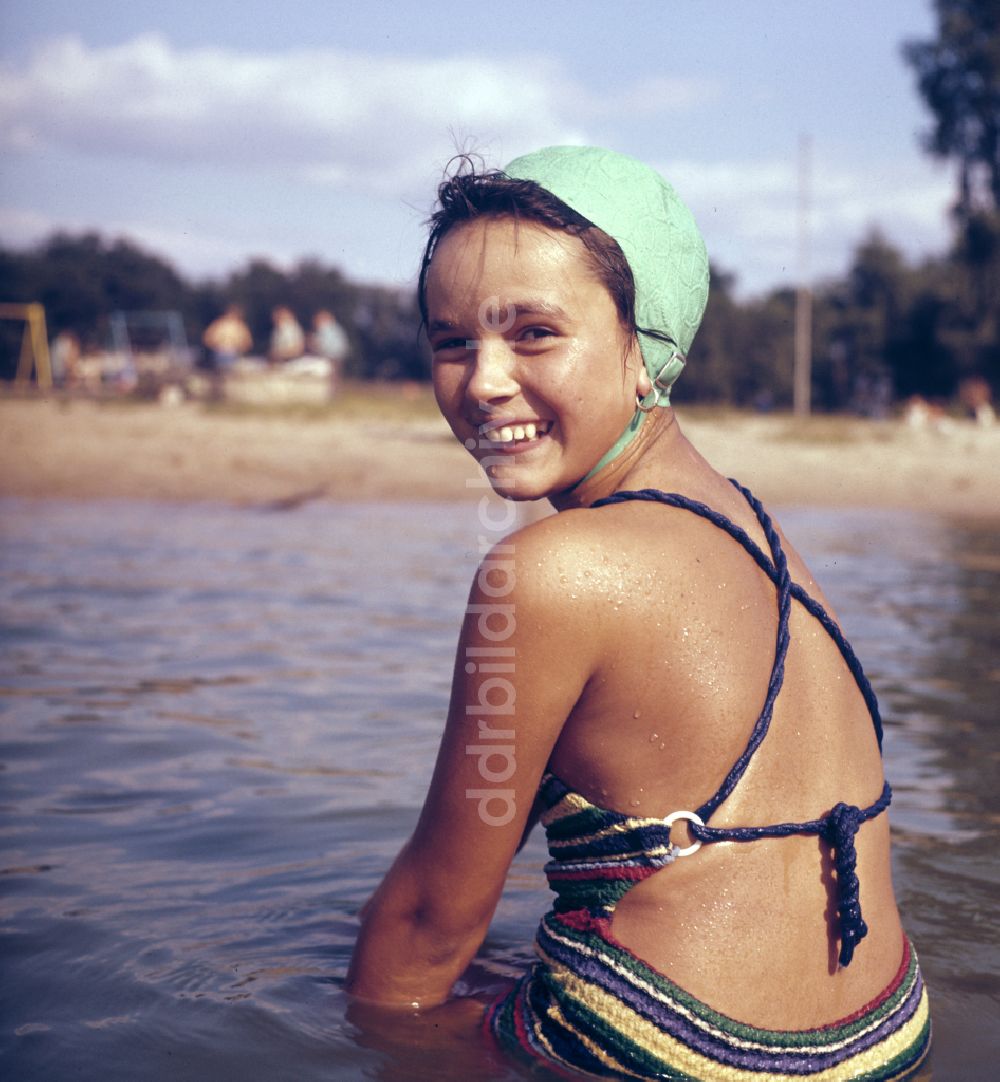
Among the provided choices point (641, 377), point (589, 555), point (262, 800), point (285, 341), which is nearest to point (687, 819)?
point (589, 555)

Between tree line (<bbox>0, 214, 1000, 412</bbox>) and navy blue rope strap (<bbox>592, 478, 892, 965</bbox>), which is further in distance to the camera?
tree line (<bbox>0, 214, 1000, 412</bbox>)

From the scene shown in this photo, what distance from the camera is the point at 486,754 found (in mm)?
1870

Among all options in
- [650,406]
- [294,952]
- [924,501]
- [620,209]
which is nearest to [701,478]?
[650,406]

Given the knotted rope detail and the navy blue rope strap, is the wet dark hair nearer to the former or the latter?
the navy blue rope strap

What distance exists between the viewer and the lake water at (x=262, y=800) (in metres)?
2.47

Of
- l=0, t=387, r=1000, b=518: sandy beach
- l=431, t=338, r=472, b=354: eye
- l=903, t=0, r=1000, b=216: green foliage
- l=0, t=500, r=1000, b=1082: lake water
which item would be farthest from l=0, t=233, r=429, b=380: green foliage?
l=431, t=338, r=472, b=354: eye

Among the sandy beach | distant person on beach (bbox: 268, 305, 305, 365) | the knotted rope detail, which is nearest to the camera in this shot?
the knotted rope detail

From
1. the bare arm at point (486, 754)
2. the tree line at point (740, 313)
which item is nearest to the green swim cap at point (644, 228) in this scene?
the bare arm at point (486, 754)

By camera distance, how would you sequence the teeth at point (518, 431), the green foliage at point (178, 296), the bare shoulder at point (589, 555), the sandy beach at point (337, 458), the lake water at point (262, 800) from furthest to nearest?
the green foliage at point (178, 296) < the sandy beach at point (337, 458) < the lake water at point (262, 800) < the teeth at point (518, 431) < the bare shoulder at point (589, 555)

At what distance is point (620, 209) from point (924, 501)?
12.1 metres

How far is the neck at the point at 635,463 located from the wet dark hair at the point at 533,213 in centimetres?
14

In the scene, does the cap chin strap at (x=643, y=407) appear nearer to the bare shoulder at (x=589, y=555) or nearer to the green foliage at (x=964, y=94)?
the bare shoulder at (x=589, y=555)

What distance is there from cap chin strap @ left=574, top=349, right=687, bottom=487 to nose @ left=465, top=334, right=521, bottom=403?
18 cm

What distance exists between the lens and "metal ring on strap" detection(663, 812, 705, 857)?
6.00 ft
